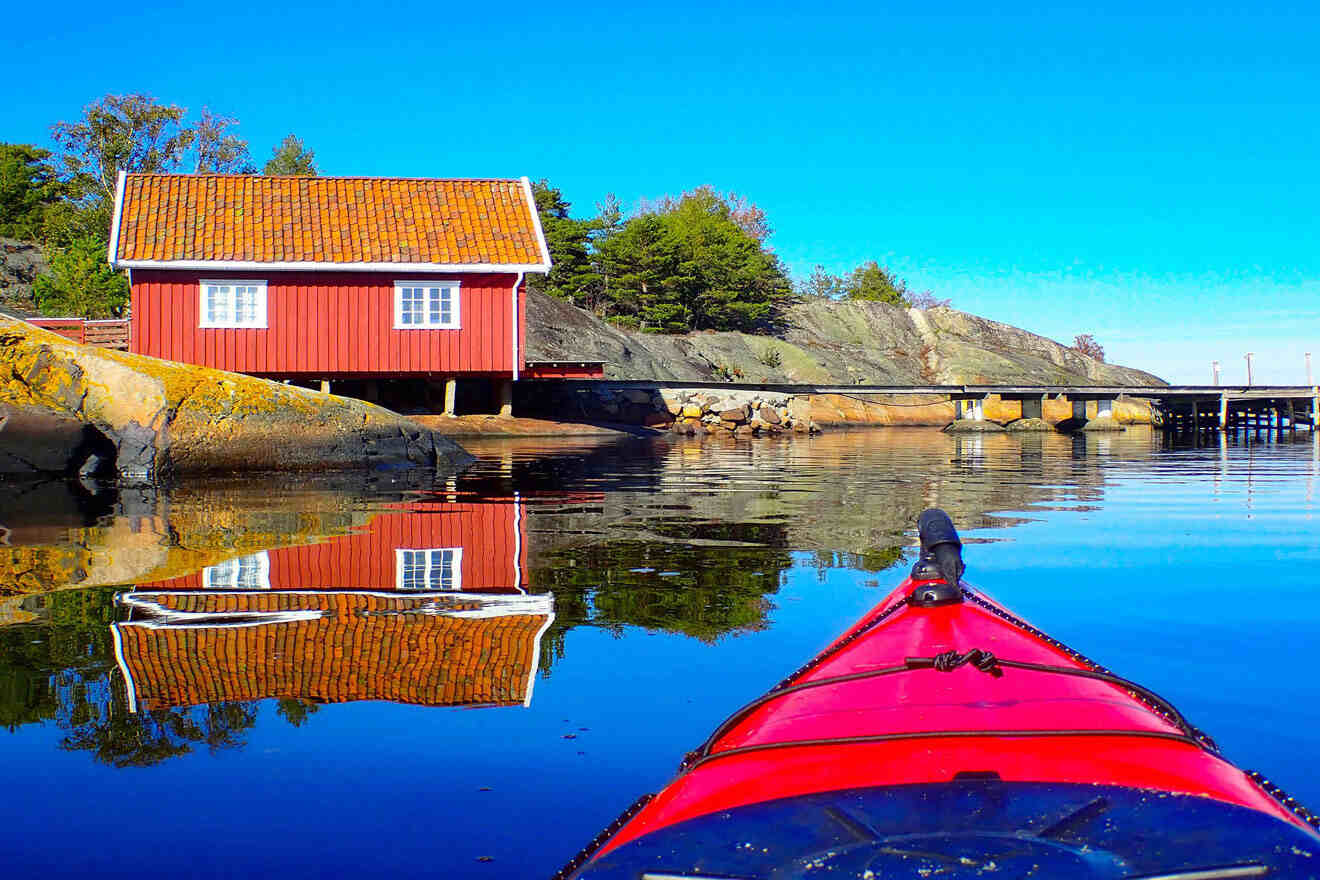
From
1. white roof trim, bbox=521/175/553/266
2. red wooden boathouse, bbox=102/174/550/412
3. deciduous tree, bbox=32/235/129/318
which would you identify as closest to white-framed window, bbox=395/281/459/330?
red wooden boathouse, bbox=102/174/550/412

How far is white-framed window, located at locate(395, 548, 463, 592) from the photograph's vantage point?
228 inches

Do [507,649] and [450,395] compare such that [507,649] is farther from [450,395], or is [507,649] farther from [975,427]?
[975,427]

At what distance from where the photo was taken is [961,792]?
1.82m

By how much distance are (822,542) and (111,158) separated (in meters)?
44.5

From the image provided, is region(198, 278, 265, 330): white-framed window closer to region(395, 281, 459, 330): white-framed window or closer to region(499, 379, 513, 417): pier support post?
region(395, 281, 459, 330): white-framed window

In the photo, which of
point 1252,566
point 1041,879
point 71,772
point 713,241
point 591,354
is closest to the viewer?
point 1041,879

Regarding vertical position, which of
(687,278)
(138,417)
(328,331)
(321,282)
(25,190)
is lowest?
(138,417)

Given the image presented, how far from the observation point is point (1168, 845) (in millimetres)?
1601

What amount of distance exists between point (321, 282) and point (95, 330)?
5.16 metres

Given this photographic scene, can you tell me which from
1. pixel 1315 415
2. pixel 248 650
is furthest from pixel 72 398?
pixel 1315 415

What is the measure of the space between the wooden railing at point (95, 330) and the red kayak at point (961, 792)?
77.5 ft

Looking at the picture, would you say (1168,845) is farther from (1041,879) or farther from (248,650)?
(248,650)

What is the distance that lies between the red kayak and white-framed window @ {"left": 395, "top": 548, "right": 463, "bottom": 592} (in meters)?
3.50

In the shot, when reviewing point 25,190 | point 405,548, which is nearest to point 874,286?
point 25,190
